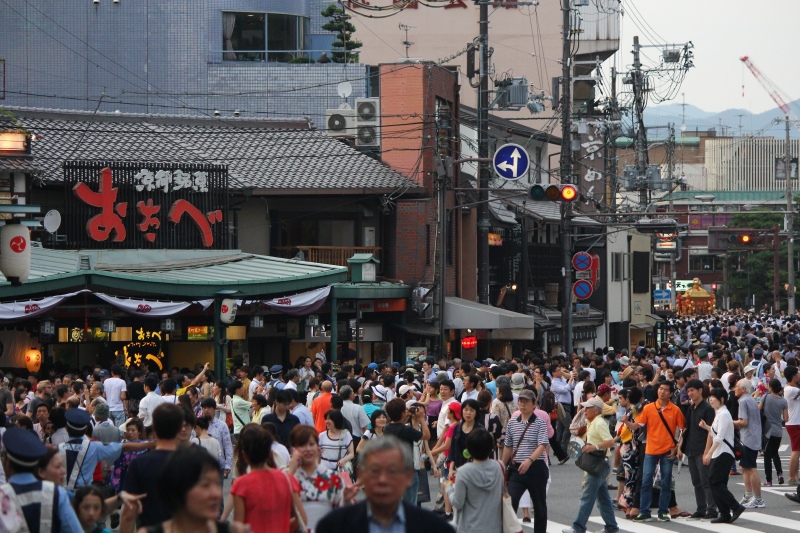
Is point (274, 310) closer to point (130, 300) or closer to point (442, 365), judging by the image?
point (130, 300)

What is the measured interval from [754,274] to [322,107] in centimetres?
5565

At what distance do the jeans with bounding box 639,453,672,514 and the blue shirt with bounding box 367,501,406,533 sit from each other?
9.22 m

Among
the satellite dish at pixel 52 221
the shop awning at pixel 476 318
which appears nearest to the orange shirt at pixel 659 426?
the shop awning at pixel 476 318

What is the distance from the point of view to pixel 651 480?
1502 cm

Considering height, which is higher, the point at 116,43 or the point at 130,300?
the point at 116,43

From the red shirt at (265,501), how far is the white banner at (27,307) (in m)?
18.6

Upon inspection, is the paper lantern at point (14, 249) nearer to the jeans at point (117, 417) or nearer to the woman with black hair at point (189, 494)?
the jeans at point (117, 417)

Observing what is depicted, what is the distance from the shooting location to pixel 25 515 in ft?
24.3

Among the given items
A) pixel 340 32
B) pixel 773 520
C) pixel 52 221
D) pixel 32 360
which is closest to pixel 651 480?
pixel 773 520

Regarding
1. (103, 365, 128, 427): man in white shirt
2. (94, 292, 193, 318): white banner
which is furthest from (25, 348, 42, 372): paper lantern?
(103, 365, 128, 427): man in white shirt

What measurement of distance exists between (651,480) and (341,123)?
24004 mm

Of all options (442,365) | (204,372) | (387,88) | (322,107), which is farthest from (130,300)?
(322,107)

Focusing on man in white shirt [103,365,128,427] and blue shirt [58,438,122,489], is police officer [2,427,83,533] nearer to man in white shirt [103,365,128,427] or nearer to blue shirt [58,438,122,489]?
blue shirt [58,438,122,489]

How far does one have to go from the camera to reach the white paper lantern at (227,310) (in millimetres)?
27703
